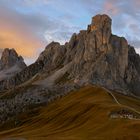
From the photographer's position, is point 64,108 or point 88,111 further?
point 64,108

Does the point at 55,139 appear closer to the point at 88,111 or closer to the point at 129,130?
the point at 129,130

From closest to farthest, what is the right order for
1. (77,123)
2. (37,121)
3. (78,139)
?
(78,139)
(77,123)
(37,121)

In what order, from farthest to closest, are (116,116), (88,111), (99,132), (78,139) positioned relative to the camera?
(88,111) → (116,116) → (99,132) → (78,139)

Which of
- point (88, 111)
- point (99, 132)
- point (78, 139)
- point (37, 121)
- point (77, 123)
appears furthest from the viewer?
point (37, 121)

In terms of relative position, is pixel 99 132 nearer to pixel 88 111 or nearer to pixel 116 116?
pixel 116 116

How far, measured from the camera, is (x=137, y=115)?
474 feet

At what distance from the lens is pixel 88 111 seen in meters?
168

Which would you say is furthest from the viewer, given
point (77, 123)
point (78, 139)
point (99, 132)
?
point (77, 123)

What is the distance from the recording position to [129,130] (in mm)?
110875

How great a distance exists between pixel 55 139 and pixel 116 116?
39.2 meters

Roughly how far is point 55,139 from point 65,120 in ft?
198

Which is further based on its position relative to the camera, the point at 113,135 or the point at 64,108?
the point at 64,108

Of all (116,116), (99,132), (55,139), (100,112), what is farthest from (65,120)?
(55,139)

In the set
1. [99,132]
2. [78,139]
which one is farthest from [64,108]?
[78,139]
